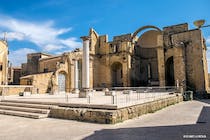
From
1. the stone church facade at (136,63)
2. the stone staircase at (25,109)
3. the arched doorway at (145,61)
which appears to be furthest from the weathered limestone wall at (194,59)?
the stone staircase at (25,109)

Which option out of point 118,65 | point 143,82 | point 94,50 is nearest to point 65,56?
point 94,50

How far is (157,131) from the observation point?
5449 mm

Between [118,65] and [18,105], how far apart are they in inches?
809

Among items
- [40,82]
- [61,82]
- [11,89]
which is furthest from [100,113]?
[61,82]

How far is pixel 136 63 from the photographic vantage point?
28.4m

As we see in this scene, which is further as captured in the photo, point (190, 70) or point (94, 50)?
point (94, 50)

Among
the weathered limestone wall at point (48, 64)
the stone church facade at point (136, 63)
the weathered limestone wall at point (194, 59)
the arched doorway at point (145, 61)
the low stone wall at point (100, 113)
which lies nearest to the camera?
the low stone wall at point (100, 113)

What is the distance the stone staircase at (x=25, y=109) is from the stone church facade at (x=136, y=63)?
9.58 meters

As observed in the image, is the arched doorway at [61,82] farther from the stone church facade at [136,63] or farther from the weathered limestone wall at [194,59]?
the weathered limestone wall at [194,59]

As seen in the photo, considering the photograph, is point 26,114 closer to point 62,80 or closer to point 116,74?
point 62,80

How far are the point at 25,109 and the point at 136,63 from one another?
2185 cm

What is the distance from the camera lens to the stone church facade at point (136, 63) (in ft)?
69.3

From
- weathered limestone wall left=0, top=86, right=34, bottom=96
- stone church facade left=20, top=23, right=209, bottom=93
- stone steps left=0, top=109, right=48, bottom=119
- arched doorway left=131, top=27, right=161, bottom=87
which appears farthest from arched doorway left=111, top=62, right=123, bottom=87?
stone steps left=0, top=109, right=48, bottom=119

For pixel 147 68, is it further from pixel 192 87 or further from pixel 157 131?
pixel 157 131
